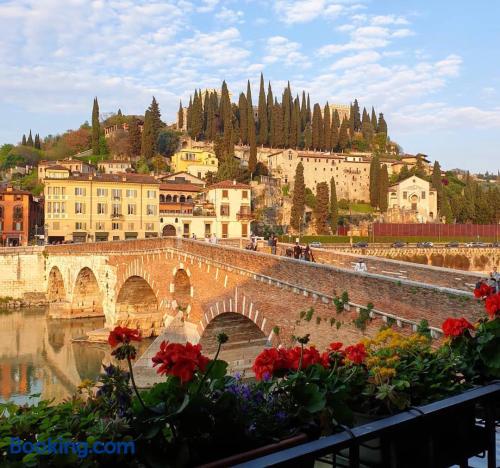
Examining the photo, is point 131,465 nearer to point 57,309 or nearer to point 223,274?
point 223,274

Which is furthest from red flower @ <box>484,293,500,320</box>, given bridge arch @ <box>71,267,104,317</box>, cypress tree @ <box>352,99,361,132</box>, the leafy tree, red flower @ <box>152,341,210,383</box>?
cypress tree @ <box>352,99,361,132</box>

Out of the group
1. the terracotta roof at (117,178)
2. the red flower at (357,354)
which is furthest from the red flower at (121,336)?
the terracotta roof at (117,178)

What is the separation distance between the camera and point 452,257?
185 ft

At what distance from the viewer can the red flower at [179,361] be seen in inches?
108

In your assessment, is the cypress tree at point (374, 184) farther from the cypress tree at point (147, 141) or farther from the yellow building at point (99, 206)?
the yellow building at point (99, 206)

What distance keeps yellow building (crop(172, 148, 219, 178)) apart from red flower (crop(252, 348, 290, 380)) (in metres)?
86.5

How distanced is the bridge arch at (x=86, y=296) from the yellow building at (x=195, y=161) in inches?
1826

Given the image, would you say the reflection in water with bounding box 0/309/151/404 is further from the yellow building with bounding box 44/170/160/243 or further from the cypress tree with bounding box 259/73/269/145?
the cypress tree with bounding box 259/73/269/145

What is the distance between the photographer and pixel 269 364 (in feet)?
11.2

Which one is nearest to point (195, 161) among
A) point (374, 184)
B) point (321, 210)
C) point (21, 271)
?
point (321, 210)

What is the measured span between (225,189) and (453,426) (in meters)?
62.7

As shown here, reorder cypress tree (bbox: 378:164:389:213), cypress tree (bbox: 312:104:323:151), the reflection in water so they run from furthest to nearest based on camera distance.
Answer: cypress tree (bbox: 312:104:323:151)
cypress tree (bbox: 378:164:389:213)
the reflection in water

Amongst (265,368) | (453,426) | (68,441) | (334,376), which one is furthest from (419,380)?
(68,441)

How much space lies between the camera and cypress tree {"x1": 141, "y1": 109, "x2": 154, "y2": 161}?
94500 mm
